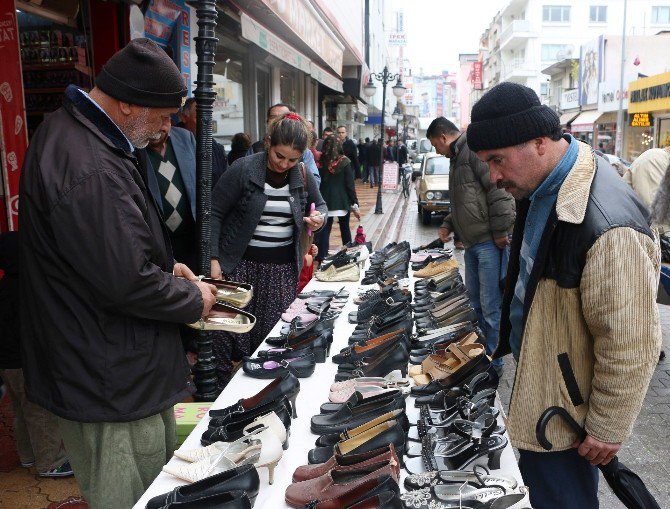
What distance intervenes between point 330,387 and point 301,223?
4.42ft

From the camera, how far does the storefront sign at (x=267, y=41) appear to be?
6.85m

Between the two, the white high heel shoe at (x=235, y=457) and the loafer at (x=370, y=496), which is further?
the white high heel shoe at (x=235, y=457)

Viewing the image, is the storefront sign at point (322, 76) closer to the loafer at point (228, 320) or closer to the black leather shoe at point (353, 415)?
the loafer at point (228, 320)

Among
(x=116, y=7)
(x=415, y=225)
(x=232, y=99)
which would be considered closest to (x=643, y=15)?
(x=415, y=225)

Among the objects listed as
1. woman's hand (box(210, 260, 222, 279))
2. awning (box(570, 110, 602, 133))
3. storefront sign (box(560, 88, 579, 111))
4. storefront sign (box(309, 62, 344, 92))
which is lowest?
woman's hand (box(210, 260, 222, 279))

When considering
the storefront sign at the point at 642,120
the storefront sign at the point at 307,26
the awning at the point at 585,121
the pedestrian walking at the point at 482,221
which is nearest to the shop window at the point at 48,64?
the storefront sign at the point at 307,26

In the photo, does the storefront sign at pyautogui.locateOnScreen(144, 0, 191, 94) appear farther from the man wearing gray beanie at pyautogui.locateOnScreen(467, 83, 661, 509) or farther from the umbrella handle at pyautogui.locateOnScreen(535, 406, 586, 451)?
the umbrella handle at pyautogui.locateOnScreen(535, 406, 586, 451)

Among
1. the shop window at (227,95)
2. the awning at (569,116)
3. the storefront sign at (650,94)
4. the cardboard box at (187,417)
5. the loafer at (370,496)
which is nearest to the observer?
the loafer at (370,496)

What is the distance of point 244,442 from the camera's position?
2182 mm

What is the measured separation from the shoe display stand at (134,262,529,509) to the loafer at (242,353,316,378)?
31 millimetres

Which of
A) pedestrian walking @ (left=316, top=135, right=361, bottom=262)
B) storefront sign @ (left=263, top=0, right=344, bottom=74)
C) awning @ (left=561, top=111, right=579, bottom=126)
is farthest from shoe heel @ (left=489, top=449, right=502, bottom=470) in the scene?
awning @ (left=561, top=111, right=579, bottom=126)

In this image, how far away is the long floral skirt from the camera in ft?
12.9

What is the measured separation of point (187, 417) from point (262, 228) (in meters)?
1.38

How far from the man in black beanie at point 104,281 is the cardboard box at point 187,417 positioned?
24.8 inches
